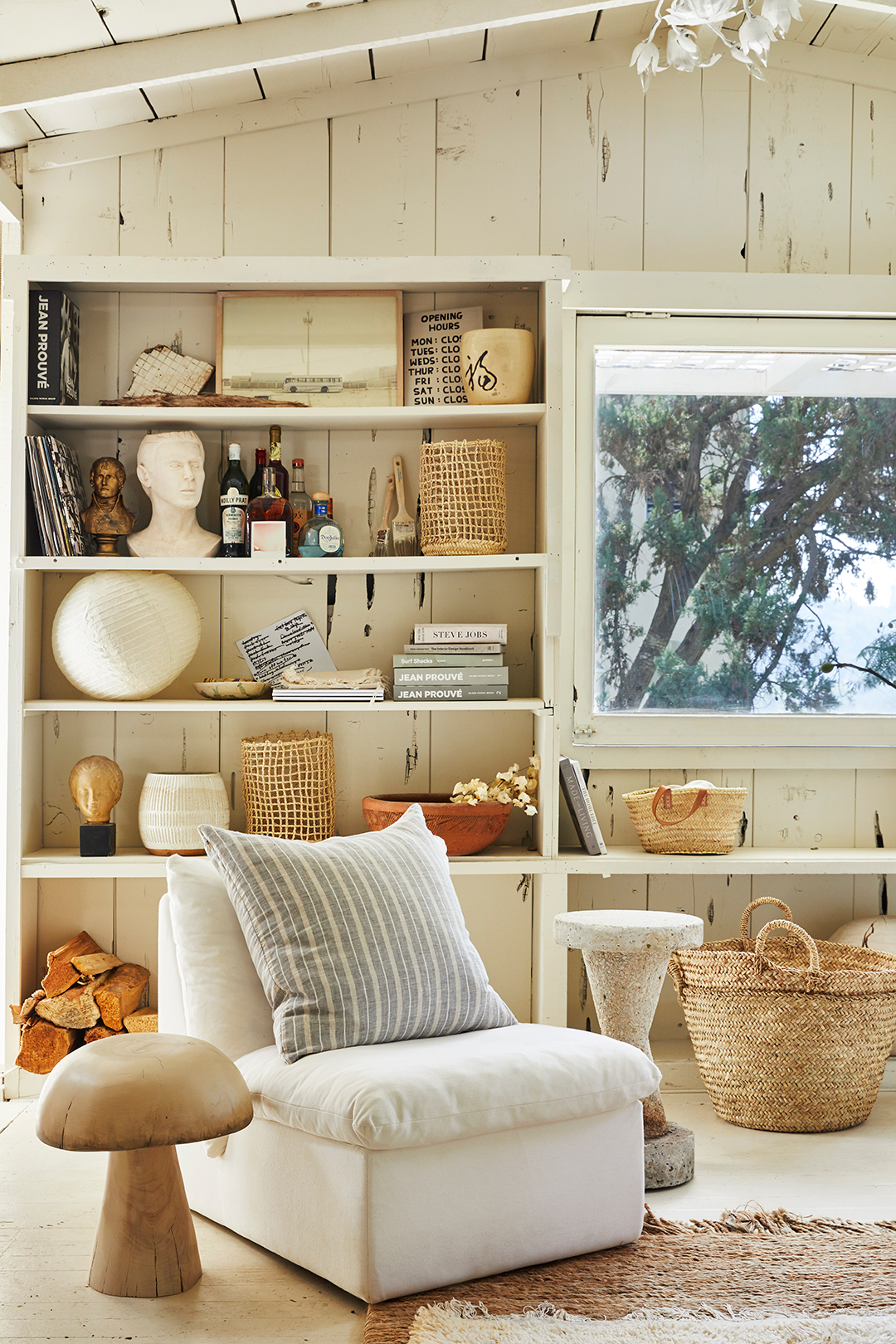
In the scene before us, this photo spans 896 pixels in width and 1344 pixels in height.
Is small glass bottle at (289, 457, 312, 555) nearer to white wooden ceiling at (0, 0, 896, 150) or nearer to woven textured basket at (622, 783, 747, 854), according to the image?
white wooden ceiling at (0, 0, 896, 150)

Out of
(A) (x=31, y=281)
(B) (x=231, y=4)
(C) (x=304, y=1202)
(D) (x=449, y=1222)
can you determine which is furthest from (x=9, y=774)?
(B) (x=231, y=4)

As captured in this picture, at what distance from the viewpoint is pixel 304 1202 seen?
204cm

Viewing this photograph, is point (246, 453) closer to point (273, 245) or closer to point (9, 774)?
point (273, 245)

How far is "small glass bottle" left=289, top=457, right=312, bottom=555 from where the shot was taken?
11.1 feet

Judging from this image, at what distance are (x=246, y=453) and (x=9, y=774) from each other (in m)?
1.12

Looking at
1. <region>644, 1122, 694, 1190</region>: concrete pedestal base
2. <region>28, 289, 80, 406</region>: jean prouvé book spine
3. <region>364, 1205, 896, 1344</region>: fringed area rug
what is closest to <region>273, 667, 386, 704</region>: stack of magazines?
<region>28, 289, 80, 406</region>: jean prouvé book spine

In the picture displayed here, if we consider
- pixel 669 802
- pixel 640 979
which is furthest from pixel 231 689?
pixel 640 979

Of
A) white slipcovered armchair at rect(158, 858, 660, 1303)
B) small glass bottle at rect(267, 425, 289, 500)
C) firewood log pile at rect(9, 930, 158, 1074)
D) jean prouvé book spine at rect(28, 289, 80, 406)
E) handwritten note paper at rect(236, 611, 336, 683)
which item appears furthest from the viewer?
handwritten note paper at rect(236, 611, 336, 683)

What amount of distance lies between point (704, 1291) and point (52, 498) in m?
2.42

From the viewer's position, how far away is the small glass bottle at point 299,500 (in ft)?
11.1

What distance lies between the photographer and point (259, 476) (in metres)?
3.36

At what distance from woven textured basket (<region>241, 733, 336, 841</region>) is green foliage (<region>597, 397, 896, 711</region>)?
907 mm

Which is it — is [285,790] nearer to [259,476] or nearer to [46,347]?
→ [259,476]

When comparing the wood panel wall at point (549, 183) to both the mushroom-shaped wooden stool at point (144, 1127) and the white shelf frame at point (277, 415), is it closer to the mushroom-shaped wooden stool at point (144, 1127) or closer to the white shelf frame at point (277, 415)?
the white shelf frame at point (277, 415)
